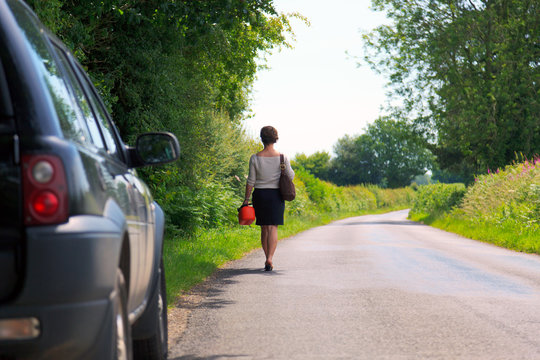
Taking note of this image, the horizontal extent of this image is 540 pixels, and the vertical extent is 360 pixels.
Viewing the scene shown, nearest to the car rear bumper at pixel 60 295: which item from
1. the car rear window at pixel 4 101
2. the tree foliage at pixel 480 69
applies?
the car rear window at pixel 4 101

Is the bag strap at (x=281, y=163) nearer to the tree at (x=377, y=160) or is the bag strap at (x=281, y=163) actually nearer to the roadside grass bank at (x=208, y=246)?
the roadside grass bank at (x=208, y=246)

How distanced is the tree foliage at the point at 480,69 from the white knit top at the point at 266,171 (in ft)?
78.3

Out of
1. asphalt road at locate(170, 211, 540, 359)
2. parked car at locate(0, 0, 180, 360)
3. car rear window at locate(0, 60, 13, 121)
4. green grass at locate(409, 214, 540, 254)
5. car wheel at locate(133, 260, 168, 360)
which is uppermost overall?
car rear window at locate(0, 60, 13, 121)

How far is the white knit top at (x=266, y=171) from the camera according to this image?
1035cm

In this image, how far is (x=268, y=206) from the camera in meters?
10.3

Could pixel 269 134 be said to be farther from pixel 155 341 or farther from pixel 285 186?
pixel 155 341

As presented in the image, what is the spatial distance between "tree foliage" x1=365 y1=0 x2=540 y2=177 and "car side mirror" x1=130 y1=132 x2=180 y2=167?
29.6 meters

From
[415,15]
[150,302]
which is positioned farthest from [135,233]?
[415,15]

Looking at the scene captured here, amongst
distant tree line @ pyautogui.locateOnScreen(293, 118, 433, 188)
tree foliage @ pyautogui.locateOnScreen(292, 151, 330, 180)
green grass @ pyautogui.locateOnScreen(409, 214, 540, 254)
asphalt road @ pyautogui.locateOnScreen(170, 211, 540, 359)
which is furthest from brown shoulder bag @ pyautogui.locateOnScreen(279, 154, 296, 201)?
distant tree line @ pyautogui.locateOnScreen(293, 118, 433, 188)

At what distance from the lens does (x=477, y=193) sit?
25.6 meters

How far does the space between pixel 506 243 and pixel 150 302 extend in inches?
554

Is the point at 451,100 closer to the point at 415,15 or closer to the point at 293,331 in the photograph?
the point at 415,15

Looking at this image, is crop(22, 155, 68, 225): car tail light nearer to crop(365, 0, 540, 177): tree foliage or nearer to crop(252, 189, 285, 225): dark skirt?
crop(252, 189, 285, 225): dark skirt

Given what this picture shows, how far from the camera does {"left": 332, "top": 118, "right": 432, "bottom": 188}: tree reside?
123 m
